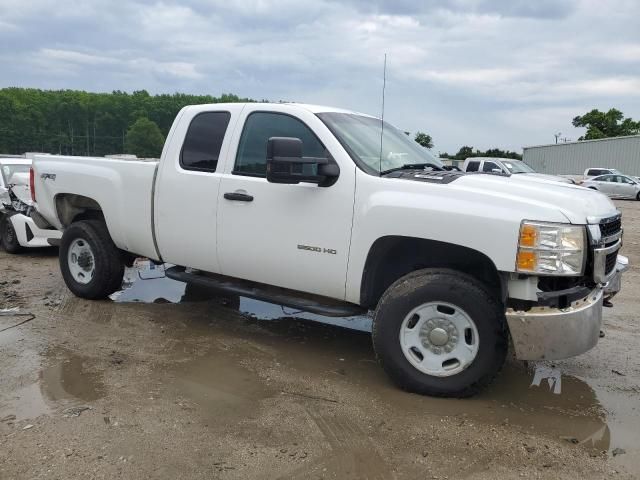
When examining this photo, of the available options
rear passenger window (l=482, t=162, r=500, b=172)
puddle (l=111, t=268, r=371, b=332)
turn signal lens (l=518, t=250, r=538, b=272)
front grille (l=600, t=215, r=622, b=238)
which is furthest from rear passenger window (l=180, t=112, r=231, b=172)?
rear passenger window (l=482, t=162, r=500, b=172)

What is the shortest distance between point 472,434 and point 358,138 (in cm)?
234

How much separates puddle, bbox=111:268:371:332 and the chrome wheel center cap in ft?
5.14

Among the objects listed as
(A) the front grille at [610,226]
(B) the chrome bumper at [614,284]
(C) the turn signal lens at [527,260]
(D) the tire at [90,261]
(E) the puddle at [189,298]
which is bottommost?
(E) the puddle at [189,298]

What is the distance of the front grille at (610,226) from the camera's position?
374 cm

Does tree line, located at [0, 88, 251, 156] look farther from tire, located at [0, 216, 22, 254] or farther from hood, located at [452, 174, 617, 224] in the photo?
hood, located at [452, 174, 617, 224]

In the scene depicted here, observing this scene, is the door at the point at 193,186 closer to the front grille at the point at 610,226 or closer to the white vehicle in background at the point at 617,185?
the front grille at the point at 610,226

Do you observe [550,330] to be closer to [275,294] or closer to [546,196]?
[546,196]

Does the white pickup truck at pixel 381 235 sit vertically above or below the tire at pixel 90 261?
above

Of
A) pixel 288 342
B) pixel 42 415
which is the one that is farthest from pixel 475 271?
pixel 42 415

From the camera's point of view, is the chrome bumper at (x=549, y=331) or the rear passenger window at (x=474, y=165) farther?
the rear passenger window at (x=474, y=165)

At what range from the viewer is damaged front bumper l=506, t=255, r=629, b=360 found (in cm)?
350

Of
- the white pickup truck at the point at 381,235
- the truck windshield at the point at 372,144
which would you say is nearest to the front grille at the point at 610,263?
the white pickup truck at the point at 381,235

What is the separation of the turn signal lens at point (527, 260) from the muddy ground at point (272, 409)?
99cm

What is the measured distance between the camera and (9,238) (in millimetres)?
9266
